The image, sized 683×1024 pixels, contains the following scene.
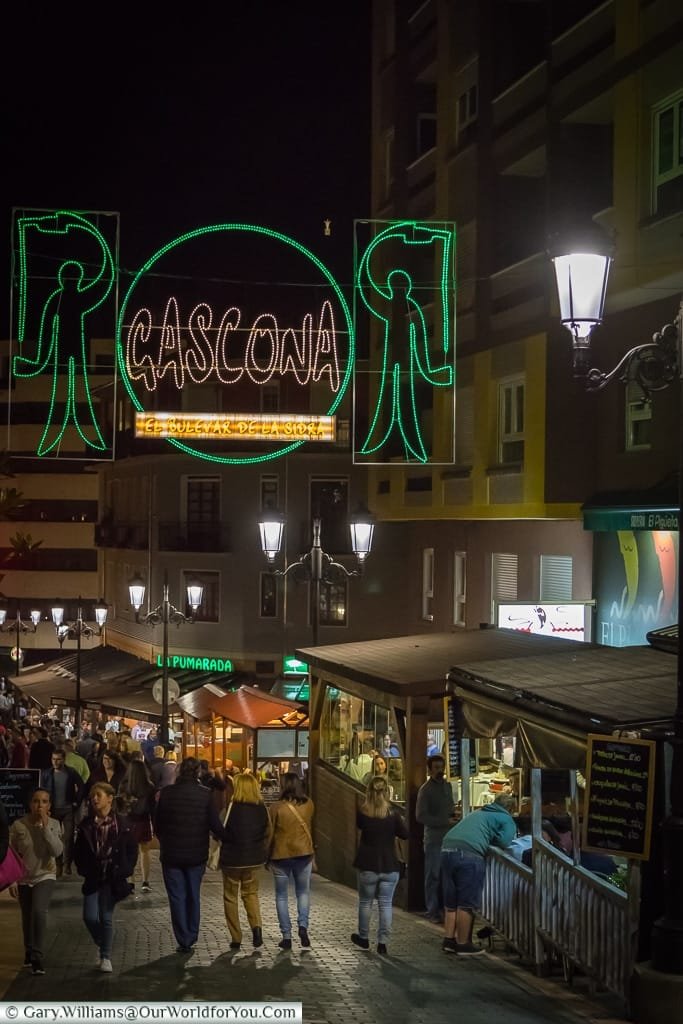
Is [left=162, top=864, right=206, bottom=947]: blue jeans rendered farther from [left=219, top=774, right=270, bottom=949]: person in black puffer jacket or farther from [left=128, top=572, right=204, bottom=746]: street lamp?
[left=128, top=572, right=204, bottom=746]: street lamp

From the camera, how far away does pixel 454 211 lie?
27.1 metres

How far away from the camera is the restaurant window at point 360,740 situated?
16.0 m

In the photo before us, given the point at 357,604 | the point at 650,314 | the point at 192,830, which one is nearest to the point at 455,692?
the point at 192,830

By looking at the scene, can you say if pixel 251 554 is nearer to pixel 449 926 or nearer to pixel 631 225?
pixel 631 225

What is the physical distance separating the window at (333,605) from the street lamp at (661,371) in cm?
3428

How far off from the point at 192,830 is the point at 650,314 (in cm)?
1117

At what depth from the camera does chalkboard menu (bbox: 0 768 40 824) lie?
15.4 metres

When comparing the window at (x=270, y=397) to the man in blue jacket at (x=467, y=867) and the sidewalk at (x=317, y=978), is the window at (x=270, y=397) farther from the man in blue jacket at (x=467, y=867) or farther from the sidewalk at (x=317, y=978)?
the man in blue jacket at (x=467, y=867)

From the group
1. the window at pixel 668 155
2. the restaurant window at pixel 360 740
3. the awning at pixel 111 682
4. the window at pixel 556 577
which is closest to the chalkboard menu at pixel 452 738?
the restaurant window at pixel 360 740

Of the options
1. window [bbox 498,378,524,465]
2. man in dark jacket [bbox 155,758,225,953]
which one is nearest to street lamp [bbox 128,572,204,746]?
window [bbox 498,378,524,465]

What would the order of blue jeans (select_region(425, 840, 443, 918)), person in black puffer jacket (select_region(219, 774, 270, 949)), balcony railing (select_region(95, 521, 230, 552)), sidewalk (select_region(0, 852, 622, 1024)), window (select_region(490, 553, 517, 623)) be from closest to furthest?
1. sidewalk (select_region(0, 852, 622, 1024))
2. person in black puffer jacket (select_region(219, 774, 270, 949))
3. blue jeans (select_region(425, 840, 443, 918))
4. window (select_region(490, 553, 517, 623))
5. balcony railing (select_region(95, 521, 230, 552))

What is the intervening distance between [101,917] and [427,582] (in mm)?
21416

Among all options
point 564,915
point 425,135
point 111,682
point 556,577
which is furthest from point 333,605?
point 564,915

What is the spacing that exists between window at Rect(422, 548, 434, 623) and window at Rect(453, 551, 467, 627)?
1.80 metres
